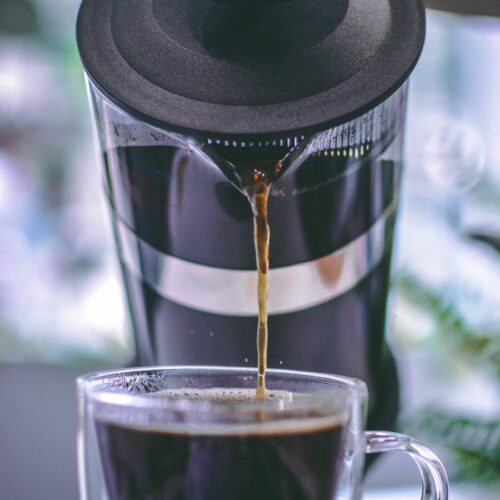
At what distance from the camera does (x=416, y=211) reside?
4.46 feet

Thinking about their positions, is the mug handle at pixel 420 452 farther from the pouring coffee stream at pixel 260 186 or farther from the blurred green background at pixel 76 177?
the blurred green background at pixel 76 177

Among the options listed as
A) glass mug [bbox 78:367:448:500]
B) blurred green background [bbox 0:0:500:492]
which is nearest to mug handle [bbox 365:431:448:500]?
glass mug [bbox 78:367:448:500]

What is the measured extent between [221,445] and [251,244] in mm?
161

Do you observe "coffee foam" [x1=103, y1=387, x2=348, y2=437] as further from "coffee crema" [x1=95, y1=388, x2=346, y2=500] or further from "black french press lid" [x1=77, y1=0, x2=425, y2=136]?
Answer: "black french press lid" [x1=77, y1=0, x2=425, y2=136]

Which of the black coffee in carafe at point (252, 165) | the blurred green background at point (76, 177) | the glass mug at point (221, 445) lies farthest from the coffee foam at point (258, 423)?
the blurred green background at point (76, 177)

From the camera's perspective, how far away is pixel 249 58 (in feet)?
1.21

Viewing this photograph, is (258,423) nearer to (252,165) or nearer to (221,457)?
(221,457)

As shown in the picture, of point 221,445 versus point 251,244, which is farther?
point 251,244

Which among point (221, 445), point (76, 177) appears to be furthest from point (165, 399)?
point (76, 177)

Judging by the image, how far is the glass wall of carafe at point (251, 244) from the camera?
0.43m

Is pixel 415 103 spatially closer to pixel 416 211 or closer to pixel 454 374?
pixel 416 211

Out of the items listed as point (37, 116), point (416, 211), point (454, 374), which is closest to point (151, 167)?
point (454, 374)

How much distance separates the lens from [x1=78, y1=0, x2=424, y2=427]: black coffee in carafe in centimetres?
36

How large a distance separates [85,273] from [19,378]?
332 millimetres
